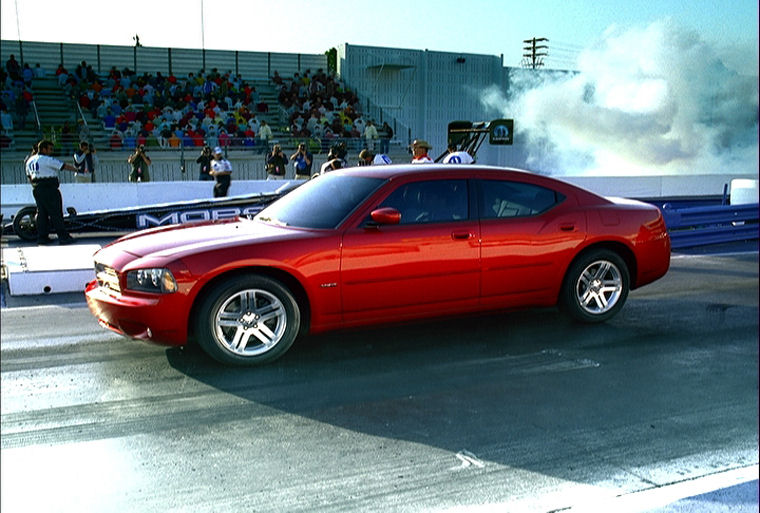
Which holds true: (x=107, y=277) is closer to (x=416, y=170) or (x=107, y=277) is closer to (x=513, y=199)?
(x=416, y=170)

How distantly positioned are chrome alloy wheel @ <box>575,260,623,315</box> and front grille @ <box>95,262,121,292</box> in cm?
363

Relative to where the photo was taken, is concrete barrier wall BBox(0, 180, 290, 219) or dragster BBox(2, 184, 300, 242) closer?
dragster BBox(2, 184, 300, 242)

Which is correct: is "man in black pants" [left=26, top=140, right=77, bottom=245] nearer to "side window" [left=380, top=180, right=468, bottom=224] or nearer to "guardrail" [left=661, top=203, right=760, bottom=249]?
"side window" [left=380, top=180, right=468, bottom=224]

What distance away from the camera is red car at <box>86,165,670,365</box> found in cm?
508

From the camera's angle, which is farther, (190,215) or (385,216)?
(190,215)

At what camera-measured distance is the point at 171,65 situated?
1142 inches

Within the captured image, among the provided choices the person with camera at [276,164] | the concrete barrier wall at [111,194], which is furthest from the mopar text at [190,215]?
the person with camera at [276,164]

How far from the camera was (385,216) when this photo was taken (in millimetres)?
5434

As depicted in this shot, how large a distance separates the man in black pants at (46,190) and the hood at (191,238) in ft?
21.7

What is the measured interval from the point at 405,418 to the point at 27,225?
33.8 ft

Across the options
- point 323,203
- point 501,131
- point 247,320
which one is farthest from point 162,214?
point 501,131

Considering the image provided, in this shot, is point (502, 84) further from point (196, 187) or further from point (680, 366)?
point (680, 366)

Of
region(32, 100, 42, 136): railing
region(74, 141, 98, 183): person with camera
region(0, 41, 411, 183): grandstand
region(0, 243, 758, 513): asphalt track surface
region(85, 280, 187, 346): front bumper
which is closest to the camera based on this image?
region(0, 243, 758, 513): asphalt track surface

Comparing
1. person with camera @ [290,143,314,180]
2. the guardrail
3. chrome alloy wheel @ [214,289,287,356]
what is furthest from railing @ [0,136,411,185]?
chrome alloy wheel @ [214,289,287,356]
